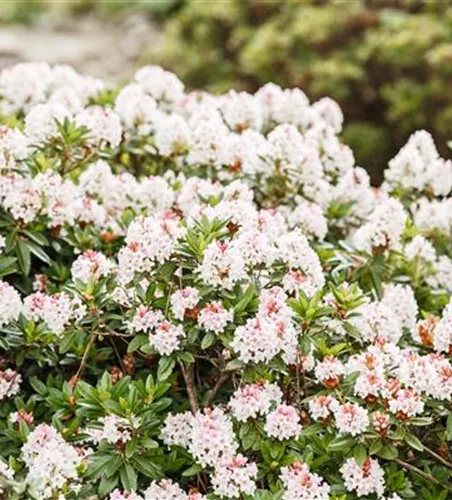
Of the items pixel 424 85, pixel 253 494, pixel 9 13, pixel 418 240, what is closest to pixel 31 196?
pixel 253 494

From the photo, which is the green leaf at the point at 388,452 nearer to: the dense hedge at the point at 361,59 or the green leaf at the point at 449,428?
the green leaf at the point at 449,428

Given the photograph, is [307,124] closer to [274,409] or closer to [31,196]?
[31,196]

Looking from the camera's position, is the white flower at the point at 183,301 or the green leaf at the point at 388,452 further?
the white flower at the point at 183,301

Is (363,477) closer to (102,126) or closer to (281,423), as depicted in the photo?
(281,423)

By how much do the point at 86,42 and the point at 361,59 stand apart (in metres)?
3.70

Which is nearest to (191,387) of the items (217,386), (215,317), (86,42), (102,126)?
(217,386)

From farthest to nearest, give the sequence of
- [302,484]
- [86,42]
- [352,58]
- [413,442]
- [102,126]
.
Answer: [86,42] → [352,58] → [102,126] → [413,442] → [302,484]

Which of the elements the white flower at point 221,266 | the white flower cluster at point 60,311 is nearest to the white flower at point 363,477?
the white flower at point 221,266

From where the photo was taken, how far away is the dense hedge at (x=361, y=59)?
265 inches

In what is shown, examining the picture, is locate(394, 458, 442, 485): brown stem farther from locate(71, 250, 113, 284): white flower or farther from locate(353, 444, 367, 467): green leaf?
locate(71, 250, 113, 284): white flower

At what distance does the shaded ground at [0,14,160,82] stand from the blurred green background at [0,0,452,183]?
3.61 feet

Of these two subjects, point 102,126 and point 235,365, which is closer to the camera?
point 235,365

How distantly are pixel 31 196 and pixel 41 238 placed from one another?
4.8 inches

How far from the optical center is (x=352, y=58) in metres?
7.04
